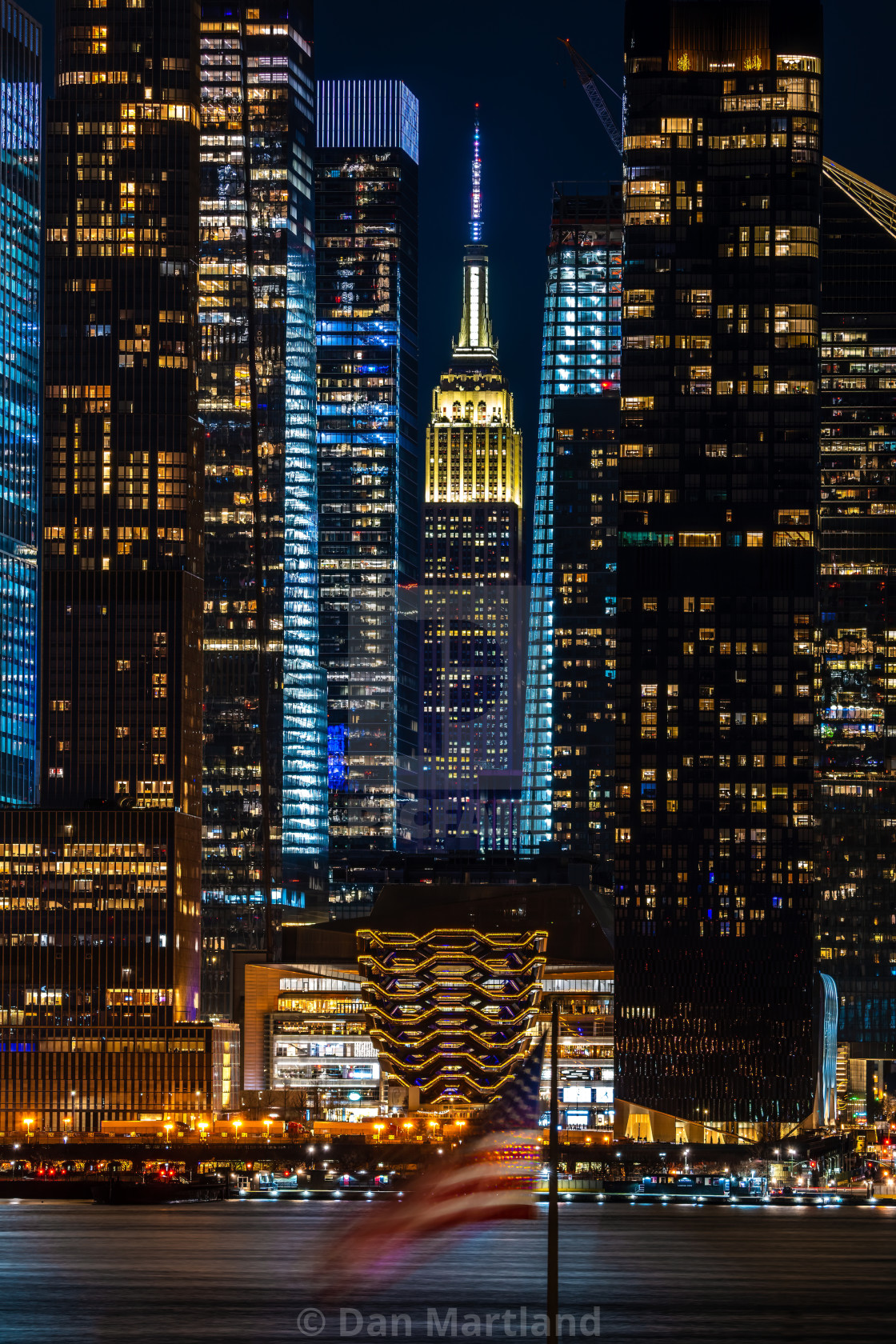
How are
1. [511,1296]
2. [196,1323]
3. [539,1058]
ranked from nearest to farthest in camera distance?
[539,1058] < [196,1323] < [511,1296]

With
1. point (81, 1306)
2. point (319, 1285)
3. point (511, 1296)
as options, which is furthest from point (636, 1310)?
point (81, 1306)

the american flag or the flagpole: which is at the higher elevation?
the flagpole

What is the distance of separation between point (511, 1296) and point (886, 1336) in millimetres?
31488

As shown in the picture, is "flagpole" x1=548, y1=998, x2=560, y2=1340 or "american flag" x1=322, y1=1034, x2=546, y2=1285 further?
"american flag" x1=322, y1=1034, x2=546, y2=1285

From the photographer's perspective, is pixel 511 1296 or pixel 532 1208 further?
A: pixel 511 1296

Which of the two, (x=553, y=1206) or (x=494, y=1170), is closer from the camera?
(x=553, y=1206)

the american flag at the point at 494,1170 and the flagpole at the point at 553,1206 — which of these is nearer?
the flagpole at the point at 553,1206

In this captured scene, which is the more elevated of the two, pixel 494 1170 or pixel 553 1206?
pixel 553 1206

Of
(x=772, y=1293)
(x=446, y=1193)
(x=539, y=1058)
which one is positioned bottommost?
(x=772, y=1293)

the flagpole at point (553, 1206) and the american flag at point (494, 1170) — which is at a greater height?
the flagpole at point (553, 1206)

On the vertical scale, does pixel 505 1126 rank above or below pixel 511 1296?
above

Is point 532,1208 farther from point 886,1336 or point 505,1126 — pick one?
point 886,1336

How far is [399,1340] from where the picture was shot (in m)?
168

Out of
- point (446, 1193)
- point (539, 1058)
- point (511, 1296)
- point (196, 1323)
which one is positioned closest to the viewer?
point (539, 1058)
